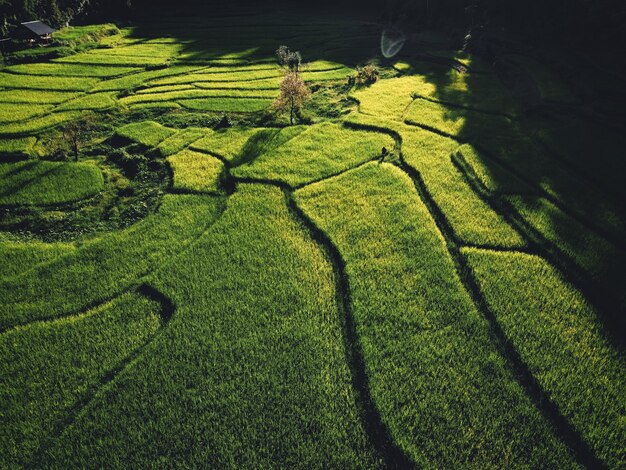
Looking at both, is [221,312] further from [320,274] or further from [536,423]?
[536,423]

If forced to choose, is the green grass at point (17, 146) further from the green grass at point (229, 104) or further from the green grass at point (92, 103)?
the green grass at point (229, 104)

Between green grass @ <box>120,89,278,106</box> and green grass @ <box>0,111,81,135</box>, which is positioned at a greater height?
green grass @ <box>120,89,278,106</box>

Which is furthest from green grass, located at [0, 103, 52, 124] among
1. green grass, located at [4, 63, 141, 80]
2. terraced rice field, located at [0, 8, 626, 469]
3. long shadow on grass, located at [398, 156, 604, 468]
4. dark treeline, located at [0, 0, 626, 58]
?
long shadow on grass, located at [398, 156, 604, 468]

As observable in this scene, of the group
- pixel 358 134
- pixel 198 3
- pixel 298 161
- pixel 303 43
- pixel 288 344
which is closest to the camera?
pixel 288 344

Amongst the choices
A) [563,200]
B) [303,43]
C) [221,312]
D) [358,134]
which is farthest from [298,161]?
[303,43]

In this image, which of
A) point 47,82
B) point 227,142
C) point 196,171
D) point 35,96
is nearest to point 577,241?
point 196,171

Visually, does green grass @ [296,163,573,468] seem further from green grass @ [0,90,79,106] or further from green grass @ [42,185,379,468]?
green grass @ [0,90,79,106]
